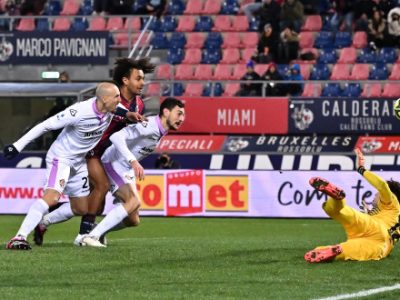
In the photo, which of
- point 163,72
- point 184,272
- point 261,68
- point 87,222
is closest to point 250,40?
point 261,68

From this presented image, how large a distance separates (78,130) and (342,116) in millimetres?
14151

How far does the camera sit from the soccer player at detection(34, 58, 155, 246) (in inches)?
548

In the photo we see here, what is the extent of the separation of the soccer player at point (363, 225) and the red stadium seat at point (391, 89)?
46.7ft

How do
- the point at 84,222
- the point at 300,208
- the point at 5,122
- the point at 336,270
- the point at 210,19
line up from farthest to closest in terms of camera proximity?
the point at 210,19, the point at 5,122, the point at 300,208, the point at 84,222, the point at 336,270

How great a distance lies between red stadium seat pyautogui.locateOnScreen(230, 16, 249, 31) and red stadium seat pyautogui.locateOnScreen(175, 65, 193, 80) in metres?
1.58

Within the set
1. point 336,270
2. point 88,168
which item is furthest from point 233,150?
point 336,270

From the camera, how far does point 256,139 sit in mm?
27172

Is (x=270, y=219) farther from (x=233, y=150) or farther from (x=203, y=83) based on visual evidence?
(x=203, y=83)

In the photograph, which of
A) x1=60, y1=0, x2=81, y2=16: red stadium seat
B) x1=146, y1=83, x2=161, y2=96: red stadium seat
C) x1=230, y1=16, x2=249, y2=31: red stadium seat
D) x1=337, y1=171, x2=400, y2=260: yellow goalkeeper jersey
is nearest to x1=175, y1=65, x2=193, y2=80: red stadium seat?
x1=146, y1=83, x2=161, y2=96: red stadium seat

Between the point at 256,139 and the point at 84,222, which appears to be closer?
the point at 84,222

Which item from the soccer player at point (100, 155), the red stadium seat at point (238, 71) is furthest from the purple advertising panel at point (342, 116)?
the soccer player at point (100, 155)

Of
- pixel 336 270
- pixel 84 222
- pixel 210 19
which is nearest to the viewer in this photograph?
pixel 336 270

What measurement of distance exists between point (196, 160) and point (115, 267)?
1496 centimetres

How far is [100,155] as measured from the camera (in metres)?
14.0
